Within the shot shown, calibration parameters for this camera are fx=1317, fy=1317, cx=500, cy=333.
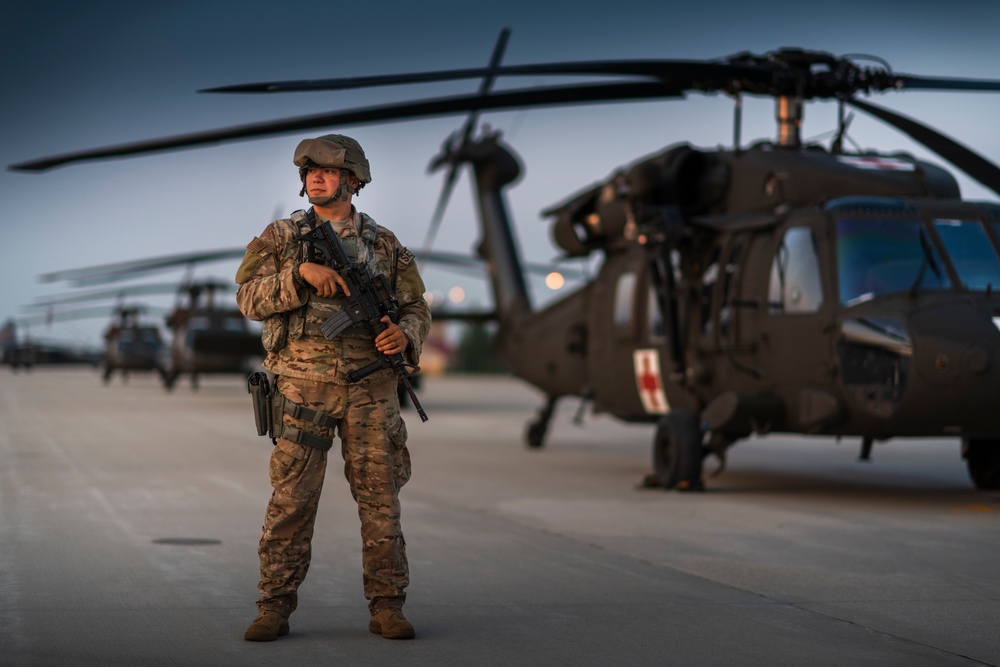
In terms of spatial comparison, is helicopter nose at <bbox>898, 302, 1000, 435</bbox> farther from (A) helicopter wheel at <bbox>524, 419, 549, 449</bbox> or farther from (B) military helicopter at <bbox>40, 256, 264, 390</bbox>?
(B) military helicopter at <bbox>40, 256, 264, 390</bbox>

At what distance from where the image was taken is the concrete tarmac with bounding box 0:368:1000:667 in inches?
194

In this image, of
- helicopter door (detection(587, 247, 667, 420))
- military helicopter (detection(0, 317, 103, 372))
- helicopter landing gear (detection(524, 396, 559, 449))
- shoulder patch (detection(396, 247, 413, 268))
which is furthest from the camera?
military helicopter (detection(0, 317, 103, 372))

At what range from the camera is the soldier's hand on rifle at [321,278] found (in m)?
4.93

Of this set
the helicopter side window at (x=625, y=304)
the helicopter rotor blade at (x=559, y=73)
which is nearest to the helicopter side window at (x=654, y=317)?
the helicopter side window at (x=625, y=304)

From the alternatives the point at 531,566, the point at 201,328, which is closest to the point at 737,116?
the point at 531,566

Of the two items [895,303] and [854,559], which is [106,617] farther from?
[895,303]

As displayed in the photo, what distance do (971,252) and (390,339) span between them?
634 cm

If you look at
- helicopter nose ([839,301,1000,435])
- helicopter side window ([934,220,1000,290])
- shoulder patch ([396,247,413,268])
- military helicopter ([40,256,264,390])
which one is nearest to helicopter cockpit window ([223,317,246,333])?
military helicopter ([40,256,264,390])

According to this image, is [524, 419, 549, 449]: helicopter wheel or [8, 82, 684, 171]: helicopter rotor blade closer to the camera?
[8, 82, 684, 171]: helicopter rotor blade

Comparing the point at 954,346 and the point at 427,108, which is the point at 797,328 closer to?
the point at 954,346

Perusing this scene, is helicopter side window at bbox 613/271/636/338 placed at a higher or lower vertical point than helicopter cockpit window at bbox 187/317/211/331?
higher

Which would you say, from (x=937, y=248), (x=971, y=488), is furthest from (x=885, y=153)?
(x=971, y=488)

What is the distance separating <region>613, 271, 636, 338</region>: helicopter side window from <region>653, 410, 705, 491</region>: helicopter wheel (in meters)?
1.42

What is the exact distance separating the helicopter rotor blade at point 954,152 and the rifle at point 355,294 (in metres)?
6.32
